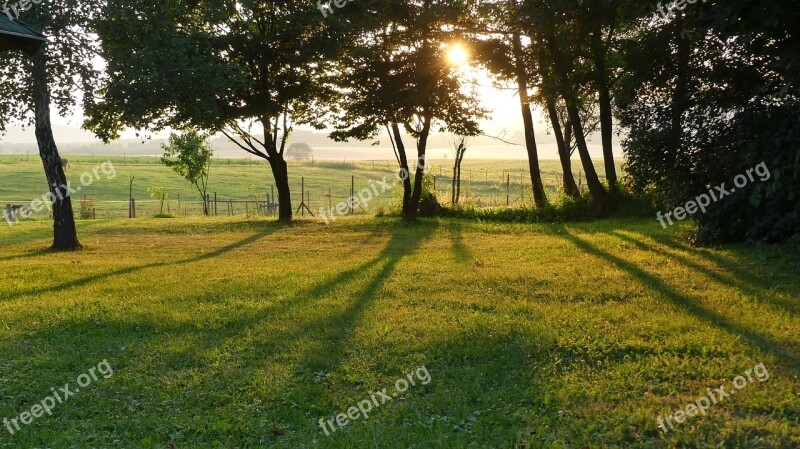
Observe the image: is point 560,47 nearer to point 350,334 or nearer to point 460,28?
point 460,28

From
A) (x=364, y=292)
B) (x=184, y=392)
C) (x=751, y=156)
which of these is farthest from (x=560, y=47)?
(x=184, y=392)

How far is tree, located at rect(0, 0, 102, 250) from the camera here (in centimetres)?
1359

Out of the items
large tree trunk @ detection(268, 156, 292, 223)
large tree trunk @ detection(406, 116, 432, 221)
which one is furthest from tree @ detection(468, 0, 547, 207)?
large tree trunk @ detection(268, 156, 292, 223)

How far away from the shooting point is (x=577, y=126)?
19.5m

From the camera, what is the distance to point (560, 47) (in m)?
18.2

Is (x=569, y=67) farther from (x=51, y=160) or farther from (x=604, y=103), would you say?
(x=51, y=160)

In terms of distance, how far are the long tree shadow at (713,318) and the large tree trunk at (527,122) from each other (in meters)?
10.6

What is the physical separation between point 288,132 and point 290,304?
1588 centimetres
